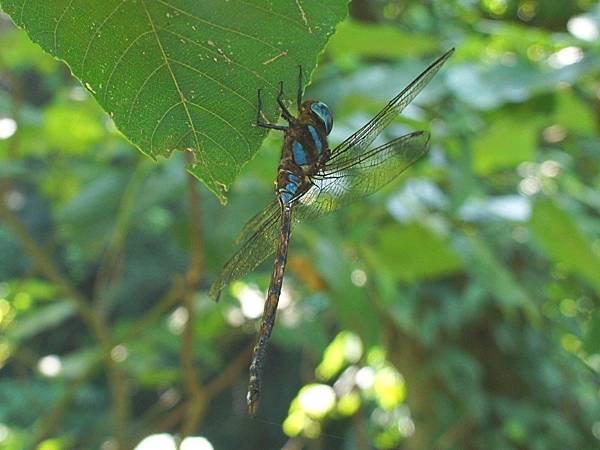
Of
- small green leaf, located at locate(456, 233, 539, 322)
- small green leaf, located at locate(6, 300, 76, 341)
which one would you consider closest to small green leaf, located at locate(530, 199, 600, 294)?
small green leaf, located at locate(456, 233, 539, 322)

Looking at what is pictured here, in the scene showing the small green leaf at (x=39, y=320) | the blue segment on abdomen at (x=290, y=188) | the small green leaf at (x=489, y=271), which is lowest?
the small green leaf at (x=489, y=271)

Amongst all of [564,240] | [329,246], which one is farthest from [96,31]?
[564,240]

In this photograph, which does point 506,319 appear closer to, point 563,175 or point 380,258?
point 563,175

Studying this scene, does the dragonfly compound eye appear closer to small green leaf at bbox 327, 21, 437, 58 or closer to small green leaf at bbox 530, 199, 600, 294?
small green leaf at bbox 327, 21, 437, 58

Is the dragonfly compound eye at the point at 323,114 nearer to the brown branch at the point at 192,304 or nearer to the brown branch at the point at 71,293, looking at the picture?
the brown branch at the point at 192,304

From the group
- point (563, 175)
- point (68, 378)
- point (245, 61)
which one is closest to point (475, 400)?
point (563, 175)

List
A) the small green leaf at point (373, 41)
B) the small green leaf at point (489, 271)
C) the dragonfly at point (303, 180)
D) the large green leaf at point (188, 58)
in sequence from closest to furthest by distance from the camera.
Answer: the large green leaf at point (188, 58) < the dragonfly at point (303, 180) < the small green leaf at point (373, 41) < the small green leaf at point (489, 271)

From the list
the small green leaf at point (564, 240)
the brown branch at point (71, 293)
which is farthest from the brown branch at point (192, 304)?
the small green leaf at point (564, 240)

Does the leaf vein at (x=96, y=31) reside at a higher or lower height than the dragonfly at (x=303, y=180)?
higher
